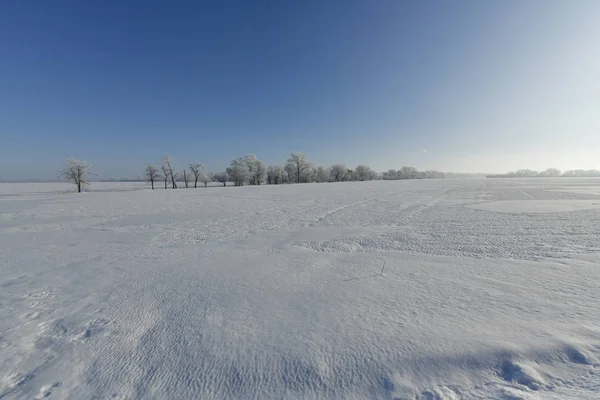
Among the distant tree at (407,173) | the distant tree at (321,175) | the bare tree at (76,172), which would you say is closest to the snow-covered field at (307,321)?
the bare tree at (76,172)

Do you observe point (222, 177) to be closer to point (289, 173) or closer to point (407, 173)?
point (289, 173)

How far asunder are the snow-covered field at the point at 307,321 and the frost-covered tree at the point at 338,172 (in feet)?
270

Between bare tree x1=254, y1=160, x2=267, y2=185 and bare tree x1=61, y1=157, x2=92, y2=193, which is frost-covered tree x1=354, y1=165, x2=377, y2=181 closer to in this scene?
bare tree x1=254, y1=160, x2=267, y2=185

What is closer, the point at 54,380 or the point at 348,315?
the point at 54,380

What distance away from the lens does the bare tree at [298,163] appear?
77.6 m

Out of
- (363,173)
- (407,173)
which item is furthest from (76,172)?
(407,173)

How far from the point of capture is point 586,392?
7.12 feet

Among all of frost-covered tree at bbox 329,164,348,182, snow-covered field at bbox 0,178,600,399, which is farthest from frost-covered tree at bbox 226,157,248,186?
snow-covered field at bbox 0,178,600,399

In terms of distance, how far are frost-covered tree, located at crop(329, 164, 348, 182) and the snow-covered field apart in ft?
270

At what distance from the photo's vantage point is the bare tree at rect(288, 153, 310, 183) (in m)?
77.6

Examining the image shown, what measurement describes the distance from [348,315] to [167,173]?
244ft

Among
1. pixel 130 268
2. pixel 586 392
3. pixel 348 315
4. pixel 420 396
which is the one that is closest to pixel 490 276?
pixel 586 392

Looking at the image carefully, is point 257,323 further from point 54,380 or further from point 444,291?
point 444,291

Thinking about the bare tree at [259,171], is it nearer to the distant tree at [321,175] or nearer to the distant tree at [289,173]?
the distant tree at [289,173]
